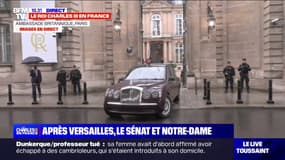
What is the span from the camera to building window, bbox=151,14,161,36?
6900 centimetres

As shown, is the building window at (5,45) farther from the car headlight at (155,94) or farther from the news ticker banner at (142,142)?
the news ticker banner at (142,142)

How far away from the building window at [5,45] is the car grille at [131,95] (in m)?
11.0

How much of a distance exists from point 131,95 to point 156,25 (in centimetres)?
6096

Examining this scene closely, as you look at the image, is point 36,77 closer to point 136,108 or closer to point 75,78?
point 75,78

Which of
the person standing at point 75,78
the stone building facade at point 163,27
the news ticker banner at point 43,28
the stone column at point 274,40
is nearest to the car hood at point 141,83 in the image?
the news ticker banner at point 43,28

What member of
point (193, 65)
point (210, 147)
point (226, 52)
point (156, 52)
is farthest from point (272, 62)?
point (156, 52)

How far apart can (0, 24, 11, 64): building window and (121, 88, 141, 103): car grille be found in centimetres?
1098

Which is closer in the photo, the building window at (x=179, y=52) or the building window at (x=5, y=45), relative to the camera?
the building window at (x=5, y=45)

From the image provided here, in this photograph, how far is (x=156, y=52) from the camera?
70062mm

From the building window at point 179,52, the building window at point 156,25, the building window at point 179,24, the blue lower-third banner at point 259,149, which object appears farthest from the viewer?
the building window at point 179,24

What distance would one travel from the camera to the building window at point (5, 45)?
17750 mm

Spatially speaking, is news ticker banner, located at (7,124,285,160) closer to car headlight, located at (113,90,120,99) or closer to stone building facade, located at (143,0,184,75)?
car headlight, located at (113,90,120,99)

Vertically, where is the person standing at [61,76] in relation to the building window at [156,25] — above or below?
below

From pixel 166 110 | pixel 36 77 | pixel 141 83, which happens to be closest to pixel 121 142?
pixel 141 83
